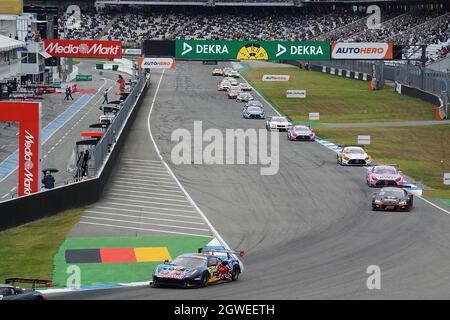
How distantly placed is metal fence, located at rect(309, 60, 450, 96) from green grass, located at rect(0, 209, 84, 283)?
45.8m

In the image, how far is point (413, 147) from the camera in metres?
→ 56.6

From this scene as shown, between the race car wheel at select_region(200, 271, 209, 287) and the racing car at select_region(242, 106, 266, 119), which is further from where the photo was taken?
the racing car at select_region(242, 106, 266, 119)

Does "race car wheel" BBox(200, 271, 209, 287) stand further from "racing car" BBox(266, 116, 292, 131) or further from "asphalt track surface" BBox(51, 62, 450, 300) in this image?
"racing car" BBox(266, 116, 292, 131)

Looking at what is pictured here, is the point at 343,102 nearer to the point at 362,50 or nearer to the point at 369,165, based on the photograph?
the point at 362,50

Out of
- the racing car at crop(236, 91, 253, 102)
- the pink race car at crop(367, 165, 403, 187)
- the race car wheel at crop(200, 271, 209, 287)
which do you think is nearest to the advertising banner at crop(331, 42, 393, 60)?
the racing car at crop(236, 91, 253, 102)

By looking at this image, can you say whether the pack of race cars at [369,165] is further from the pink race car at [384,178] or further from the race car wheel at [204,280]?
the race car wheel at [204,280]

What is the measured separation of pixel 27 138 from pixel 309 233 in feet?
31.2

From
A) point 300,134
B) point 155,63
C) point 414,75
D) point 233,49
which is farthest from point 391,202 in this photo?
point 155,63

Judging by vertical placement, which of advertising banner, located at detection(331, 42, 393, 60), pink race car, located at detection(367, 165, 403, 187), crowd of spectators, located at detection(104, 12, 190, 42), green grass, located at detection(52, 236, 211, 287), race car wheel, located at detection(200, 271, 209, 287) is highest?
crowd of spectators, located at detection(104, 12, 190, 42)

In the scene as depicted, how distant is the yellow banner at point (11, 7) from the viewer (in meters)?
97.7

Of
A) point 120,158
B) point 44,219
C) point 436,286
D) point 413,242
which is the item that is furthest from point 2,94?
point 436,286

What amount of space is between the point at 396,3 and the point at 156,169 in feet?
282

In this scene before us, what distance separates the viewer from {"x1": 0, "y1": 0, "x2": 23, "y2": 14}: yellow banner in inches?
3846

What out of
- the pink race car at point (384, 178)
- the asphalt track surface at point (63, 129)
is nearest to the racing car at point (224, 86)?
the asphalt track surface at point (63, 129)
